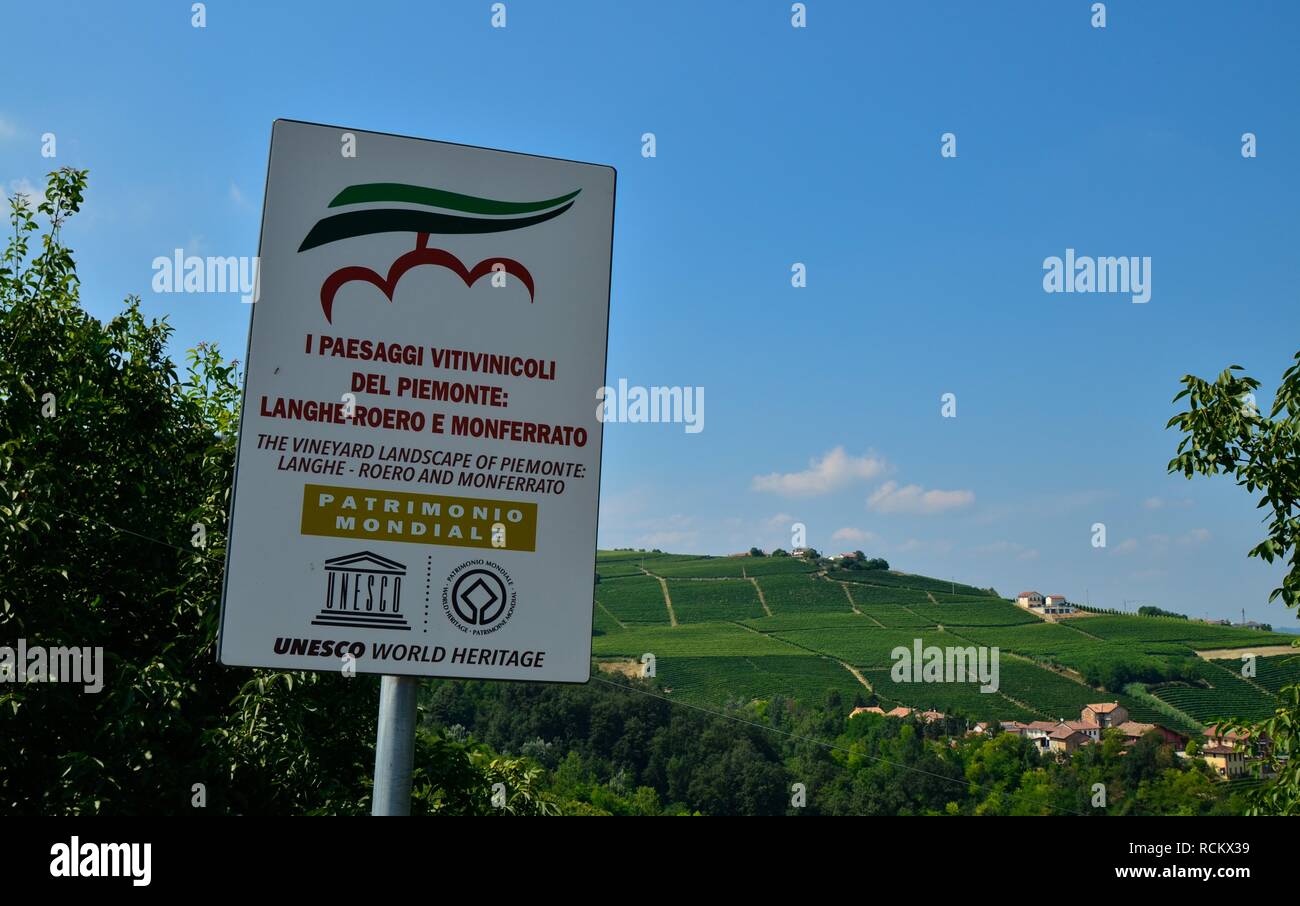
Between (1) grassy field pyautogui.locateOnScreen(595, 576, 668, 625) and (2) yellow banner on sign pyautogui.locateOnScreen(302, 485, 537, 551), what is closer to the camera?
(2) yellow banner on sign pyautogui.locateOnScreen(302, 485, 537, 551)

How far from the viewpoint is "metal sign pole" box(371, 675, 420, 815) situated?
2.66 meters

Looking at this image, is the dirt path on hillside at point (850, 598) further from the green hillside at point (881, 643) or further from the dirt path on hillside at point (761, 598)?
the dirt path on hillside at point (761, 598)

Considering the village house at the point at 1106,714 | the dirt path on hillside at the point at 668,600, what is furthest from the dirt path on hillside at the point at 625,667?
the village house at the point at 1106,714

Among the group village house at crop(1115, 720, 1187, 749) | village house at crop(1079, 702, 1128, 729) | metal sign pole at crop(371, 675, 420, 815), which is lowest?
village house at crop(1115, 720, 1187, 749)

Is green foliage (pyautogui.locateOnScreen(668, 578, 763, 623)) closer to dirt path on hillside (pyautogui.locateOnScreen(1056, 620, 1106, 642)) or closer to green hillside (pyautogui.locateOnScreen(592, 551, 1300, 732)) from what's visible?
green hillside (pyautogui.locateOnScreen(592, 551, 1300, 732))

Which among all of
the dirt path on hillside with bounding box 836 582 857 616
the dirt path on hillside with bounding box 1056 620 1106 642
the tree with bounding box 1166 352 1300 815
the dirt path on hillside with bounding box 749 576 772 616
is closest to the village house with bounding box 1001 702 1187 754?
the dirt path on hillside with bounding box 1056 620 1106 642

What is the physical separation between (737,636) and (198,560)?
83.2m

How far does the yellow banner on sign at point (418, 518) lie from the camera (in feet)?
8.87

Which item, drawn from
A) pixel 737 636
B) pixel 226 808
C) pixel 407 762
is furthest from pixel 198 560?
pixel 737 636

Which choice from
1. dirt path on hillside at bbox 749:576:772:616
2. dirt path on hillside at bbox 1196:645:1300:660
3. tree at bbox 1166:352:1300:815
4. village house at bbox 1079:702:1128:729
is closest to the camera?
tree at bbox 1166:352:1300:815

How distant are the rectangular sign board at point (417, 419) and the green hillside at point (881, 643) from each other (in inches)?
2468

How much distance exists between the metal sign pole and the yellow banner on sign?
371mm

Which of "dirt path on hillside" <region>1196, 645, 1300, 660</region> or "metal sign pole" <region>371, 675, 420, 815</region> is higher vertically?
"dirt path on hillside" <region>1196, 645, 1300, 660</region>
